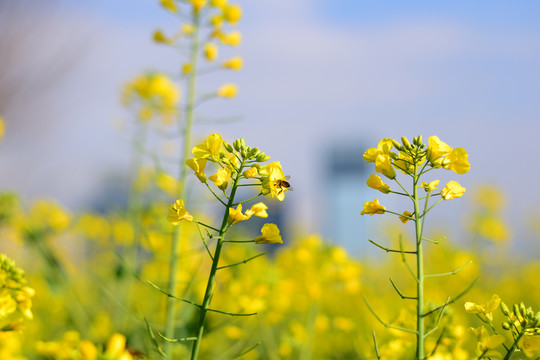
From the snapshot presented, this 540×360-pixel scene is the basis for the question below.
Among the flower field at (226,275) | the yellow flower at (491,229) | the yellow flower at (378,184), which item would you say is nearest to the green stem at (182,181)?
the flower field at (226,275)

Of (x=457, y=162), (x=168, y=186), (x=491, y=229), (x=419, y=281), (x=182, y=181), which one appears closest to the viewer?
(x=419, y=281)

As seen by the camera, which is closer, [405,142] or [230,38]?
[405,142]

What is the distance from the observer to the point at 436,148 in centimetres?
115

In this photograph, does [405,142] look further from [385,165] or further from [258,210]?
[258,210]

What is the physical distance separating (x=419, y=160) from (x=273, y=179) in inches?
11.7

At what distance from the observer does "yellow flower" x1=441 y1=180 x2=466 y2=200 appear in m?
1.17

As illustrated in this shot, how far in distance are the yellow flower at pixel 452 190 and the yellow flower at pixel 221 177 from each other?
44 centimetres

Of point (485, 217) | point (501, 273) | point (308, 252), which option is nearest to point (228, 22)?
point (308, 252)

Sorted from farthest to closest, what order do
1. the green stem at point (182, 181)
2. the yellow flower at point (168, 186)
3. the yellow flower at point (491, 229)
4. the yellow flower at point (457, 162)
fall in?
the yellow flower at point (491, 229), the yellow flower at point (168, 186), the green stem at point (182, 181), the yellow flower at point (457, 162)

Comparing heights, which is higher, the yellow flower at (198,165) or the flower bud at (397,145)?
the flower bud at (397,145)

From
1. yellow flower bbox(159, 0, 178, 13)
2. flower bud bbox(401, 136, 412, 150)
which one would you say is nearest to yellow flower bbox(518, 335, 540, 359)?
flower bud bbox(401, 136, 412, 150)

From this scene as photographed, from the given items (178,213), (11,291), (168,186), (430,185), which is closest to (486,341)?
(430,185)

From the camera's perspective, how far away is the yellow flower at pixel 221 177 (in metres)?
1.11

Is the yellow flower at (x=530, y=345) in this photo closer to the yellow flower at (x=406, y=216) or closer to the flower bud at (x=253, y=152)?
the yellow flower at (x=406, y=216)
